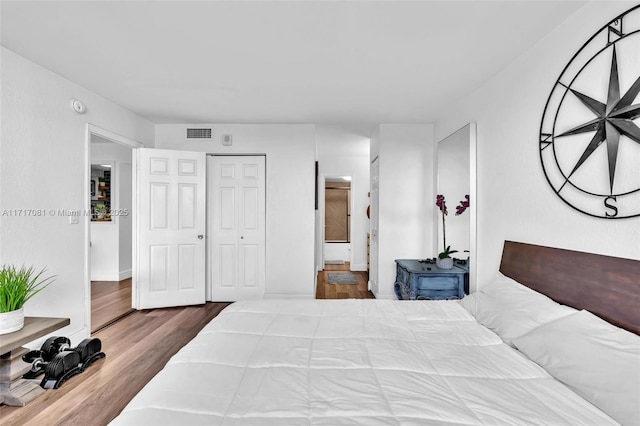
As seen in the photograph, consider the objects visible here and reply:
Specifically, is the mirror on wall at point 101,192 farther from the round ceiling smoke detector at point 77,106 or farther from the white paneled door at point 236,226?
the round ceiling smoke detector at point 77,106

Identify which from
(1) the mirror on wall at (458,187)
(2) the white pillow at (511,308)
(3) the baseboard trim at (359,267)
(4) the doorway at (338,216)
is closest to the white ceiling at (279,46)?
(1) the mirror on wall at (458,187)

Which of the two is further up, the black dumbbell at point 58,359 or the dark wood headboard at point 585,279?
the dark wood headboard at point 585,279

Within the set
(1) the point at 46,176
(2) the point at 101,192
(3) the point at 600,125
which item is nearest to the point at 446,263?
(3) the point at 600,125

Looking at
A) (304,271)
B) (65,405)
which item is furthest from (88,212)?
(304,271)

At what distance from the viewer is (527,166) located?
222 cm

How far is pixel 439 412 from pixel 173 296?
394cm

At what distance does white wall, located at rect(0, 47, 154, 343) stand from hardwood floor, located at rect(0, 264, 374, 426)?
0.52 meters

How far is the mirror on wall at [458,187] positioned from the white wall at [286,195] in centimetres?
172

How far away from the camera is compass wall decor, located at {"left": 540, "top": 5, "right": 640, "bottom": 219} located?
1484 mm

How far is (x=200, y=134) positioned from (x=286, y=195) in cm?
151

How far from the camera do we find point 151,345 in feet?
9.88

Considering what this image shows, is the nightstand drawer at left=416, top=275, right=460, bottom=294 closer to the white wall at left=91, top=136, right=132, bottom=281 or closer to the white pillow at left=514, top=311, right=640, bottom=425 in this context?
the white pillow at left=514, top=311, right=640, bottom=425

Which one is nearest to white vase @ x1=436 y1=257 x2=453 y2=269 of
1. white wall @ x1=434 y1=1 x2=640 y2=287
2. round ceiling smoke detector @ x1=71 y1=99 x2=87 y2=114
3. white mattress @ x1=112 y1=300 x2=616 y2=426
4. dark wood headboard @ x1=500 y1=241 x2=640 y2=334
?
white wall @ x1=434 y1=1 x2=640 y2=287

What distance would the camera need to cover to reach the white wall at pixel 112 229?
5.58 m
